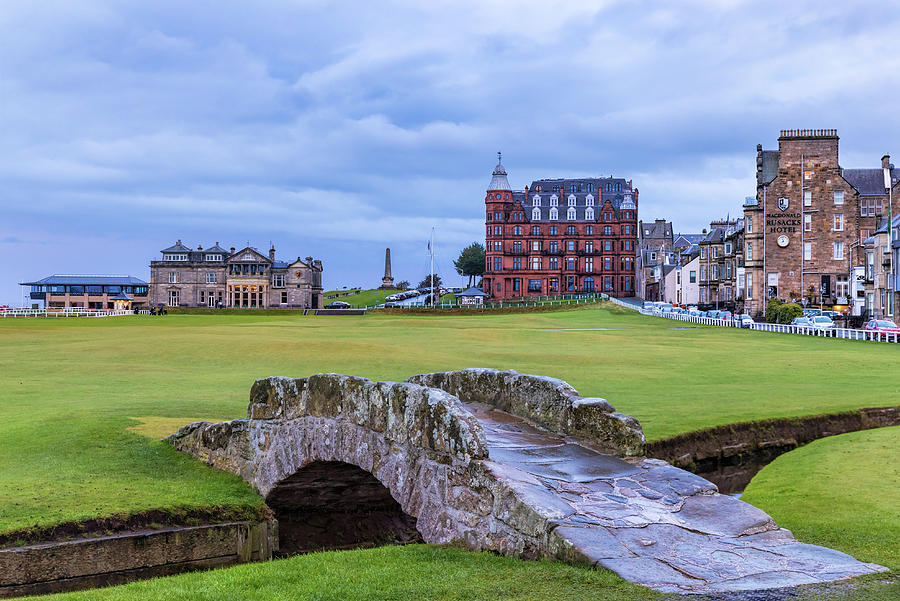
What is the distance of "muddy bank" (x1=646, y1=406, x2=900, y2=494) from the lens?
18.3 m

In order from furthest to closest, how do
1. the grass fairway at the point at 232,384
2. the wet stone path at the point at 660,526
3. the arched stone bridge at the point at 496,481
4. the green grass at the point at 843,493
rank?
the grass fairway at the point at 232,384 → the green grass at the point at 843,493 → the arched stone bridge at the point at 496,481 → the wet stone path at the point at 660,526

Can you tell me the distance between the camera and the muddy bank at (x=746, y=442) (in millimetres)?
18312

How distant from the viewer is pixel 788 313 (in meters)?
70.1

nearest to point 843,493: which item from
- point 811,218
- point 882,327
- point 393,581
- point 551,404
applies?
point 551,404

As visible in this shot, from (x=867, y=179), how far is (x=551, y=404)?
85.4 metres

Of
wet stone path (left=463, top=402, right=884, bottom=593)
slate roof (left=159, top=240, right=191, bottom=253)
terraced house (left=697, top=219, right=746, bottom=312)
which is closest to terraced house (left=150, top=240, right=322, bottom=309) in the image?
slate roof (left=159, top=240, right=191, bottom=253)

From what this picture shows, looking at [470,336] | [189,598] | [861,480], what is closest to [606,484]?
[189,598]

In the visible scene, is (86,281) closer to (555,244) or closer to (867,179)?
(555,244)

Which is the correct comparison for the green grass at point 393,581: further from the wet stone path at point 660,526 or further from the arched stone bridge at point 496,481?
the wet stone path at point 660,526

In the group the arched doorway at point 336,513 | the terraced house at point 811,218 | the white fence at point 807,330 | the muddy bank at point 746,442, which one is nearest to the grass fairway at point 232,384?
the muddy bank at point 746,442

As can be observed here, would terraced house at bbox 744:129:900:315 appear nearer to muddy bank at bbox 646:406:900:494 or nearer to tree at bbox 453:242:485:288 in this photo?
muddy bank at bbox 646:406:900:494

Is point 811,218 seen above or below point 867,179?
below

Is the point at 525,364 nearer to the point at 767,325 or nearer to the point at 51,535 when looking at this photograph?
the point at 51,535

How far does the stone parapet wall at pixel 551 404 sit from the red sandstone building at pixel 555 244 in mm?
131747
